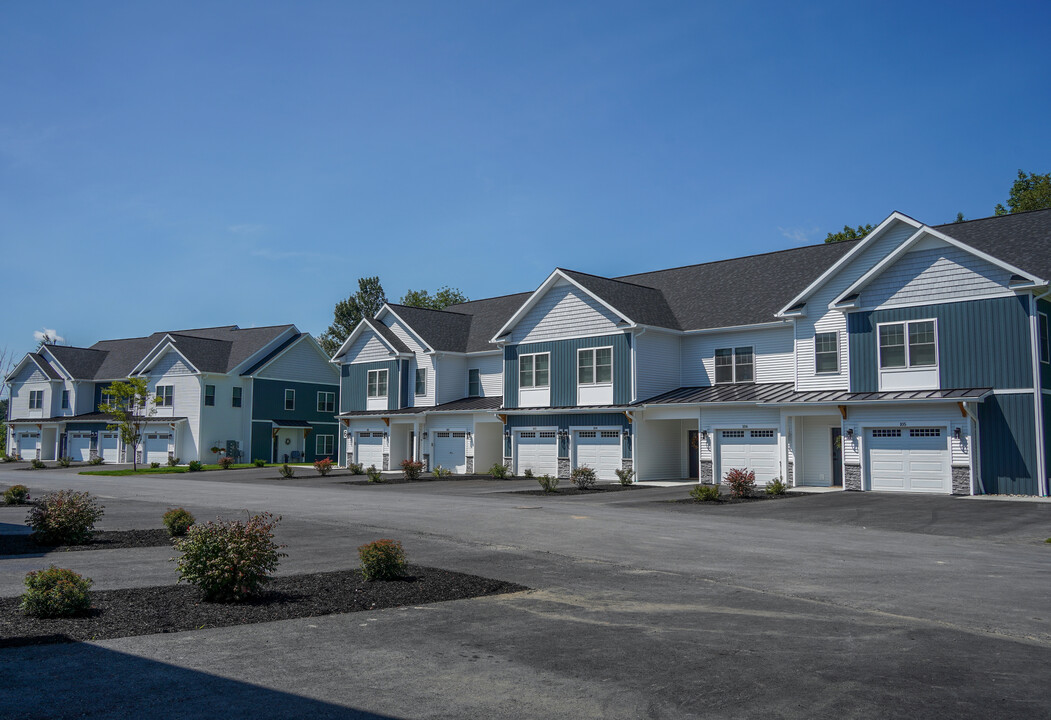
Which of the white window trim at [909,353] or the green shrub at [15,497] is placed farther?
the white window trim at [909,353]

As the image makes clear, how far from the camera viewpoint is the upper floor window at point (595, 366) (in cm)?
3622

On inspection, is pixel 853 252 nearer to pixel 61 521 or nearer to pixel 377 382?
pixel 61 521

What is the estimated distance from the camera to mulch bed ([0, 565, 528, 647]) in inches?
332

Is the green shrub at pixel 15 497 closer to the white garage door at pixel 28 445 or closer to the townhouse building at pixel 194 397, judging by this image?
the townhouse building at pixel 194 397

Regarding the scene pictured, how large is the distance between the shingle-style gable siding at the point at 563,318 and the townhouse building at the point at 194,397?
2554 cm

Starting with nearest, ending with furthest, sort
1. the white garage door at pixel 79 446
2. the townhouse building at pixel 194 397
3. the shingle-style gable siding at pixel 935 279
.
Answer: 1. the shingle-style gable siding at pixel 935 279
2. the townhouse building at pixel 194 397
3. the white garage door at pixel 79 446

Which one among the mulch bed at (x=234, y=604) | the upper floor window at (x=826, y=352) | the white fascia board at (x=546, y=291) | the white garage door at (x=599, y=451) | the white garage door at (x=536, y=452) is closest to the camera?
the mulch bed at (x=234, y=604)

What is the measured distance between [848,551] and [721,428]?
17239mm

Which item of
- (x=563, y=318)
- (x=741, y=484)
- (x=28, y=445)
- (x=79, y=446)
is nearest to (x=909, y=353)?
(x=741, y=484)

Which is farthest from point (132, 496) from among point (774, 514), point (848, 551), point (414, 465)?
point (848, 551)

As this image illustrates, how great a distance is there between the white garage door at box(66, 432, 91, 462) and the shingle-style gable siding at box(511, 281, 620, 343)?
133 ft

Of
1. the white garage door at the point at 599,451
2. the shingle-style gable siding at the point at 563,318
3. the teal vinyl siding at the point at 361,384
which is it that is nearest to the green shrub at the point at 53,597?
the white garage door at the point at 599,451

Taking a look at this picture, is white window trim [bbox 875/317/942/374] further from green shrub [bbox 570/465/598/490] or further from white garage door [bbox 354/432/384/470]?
white garage door [bbox 354/432/384/470]

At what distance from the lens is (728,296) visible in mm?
36594
